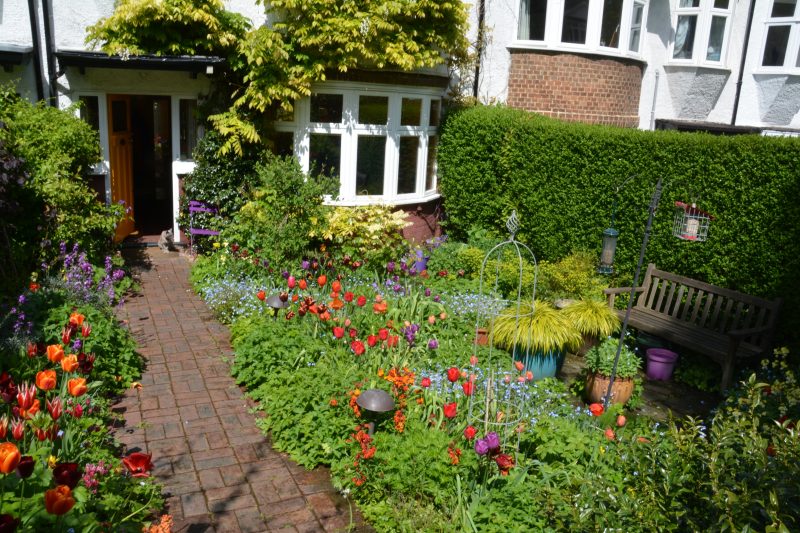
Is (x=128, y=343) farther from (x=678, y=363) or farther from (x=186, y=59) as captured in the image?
(x=678, y=363)

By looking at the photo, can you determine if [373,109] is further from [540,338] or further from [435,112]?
[540,338]

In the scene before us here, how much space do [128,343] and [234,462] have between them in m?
2.18

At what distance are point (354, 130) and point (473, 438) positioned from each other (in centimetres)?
690

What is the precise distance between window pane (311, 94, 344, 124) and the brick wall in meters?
3.26

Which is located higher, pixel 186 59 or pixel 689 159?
pixel 186 59

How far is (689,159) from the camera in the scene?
→ 8320 millimetres

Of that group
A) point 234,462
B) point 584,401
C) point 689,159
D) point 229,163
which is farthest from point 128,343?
point 689,159

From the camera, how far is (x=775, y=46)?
12930mm

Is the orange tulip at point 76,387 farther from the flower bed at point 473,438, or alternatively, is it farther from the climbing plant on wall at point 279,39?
the climbing plant on wall at point 279,39

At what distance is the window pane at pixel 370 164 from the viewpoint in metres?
10.9

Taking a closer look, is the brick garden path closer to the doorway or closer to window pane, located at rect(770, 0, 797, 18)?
the doorway

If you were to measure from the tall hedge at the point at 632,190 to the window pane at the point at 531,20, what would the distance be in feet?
5.45

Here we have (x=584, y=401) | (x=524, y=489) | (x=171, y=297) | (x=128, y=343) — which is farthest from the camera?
(x=171, y=297)

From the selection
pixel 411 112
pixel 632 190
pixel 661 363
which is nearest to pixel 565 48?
pixel 411 112
